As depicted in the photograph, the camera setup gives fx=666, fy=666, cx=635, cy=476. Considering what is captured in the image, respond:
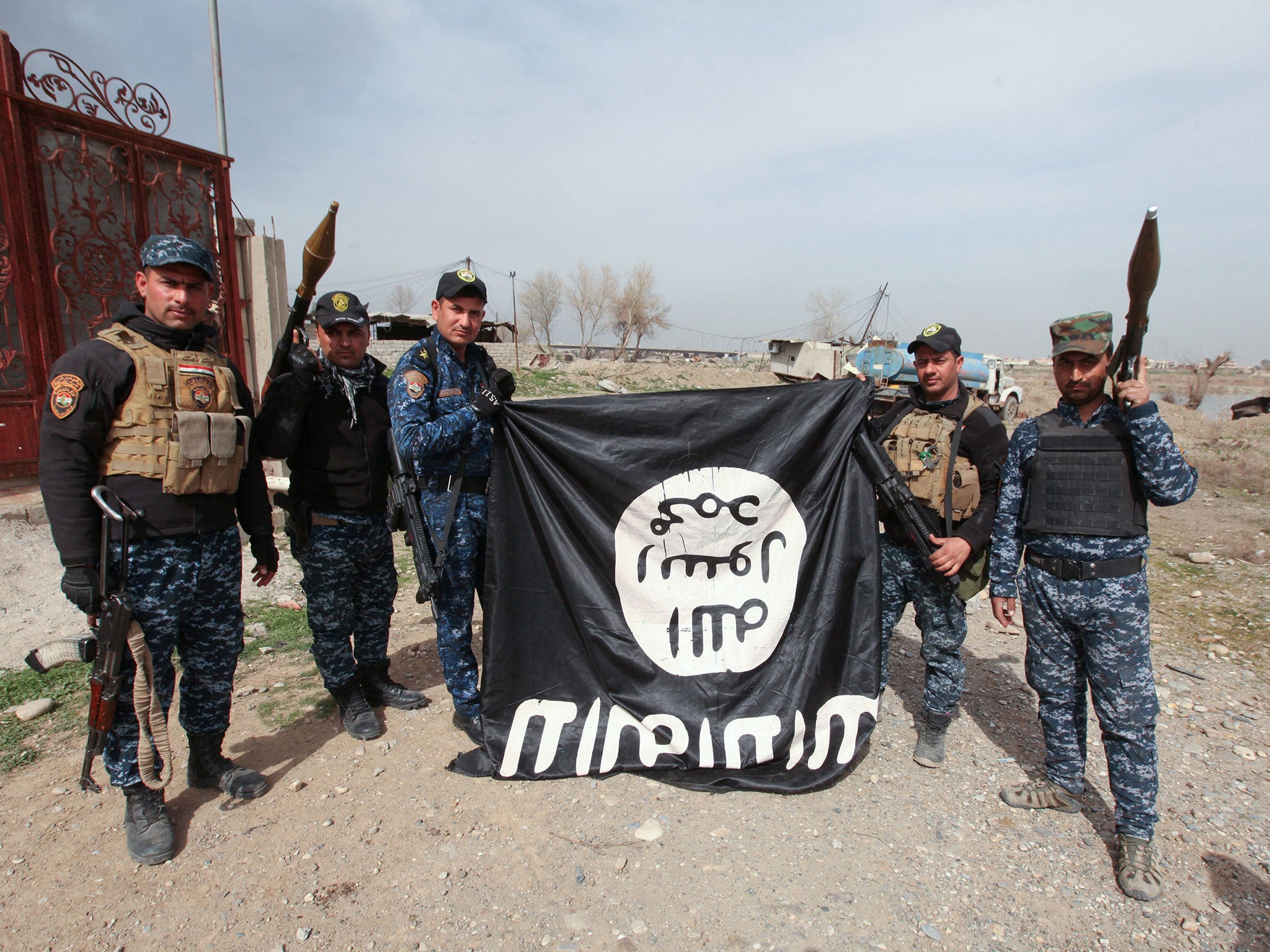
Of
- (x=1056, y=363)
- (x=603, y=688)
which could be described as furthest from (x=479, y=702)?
(x=1056, y=363)

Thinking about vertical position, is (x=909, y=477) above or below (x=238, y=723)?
above

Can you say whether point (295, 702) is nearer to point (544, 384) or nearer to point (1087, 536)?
point (1087, 536)

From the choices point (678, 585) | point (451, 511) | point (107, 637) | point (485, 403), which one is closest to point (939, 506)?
point (678, 585)

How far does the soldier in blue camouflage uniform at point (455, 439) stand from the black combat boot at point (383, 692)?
473 millimetres

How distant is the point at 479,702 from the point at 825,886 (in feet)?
5.75

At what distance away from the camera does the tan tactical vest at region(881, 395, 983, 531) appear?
118 inches

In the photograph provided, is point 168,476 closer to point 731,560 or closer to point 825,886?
point 731,560

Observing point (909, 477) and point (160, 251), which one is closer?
point (160, 251)

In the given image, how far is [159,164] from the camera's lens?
5855 millimetres

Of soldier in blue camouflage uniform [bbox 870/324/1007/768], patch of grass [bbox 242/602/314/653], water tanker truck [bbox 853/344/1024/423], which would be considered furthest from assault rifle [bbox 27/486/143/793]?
water tanker truck [bbox 853/344/1024/423]

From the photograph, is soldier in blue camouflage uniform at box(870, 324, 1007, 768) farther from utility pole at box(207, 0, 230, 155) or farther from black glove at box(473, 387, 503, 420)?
utility pole at box(207, 0, 230, 155)

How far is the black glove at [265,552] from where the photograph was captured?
3.03m

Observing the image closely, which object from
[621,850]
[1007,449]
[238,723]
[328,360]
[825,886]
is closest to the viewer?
[825,886]

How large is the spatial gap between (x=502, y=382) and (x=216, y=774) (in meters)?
2.17
